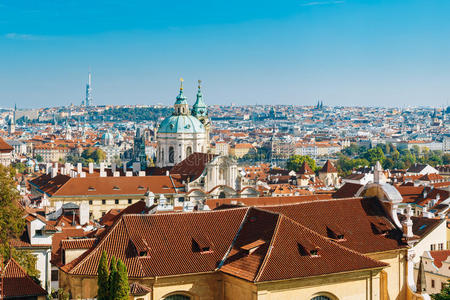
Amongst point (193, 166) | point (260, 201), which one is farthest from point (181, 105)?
point (260, 201)

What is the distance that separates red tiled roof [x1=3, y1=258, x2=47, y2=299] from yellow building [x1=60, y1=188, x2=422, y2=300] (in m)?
1.11

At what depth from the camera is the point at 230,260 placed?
1110 inches

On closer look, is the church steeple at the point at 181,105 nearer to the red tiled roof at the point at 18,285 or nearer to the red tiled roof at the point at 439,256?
the red tiled roof at the point at 439,256

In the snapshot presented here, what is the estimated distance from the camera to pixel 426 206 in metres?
67.2

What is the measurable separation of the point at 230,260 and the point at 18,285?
27.3ft

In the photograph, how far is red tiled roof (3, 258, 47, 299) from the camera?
28.5 metres

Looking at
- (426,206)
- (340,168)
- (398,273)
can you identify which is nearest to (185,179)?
(426,206)

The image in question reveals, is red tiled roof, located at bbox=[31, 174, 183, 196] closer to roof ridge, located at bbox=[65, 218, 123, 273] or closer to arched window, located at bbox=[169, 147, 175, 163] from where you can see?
arched window, located at bbox=[169, 147, 175, 163]

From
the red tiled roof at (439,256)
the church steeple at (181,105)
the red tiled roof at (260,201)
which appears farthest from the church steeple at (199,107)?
the red tiled roof at (439,256)

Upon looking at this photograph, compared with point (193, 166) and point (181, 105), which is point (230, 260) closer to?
point (193, 166)

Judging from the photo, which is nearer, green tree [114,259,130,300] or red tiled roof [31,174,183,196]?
green tree [114,259,130,300]

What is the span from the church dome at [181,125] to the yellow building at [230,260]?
70.2 m

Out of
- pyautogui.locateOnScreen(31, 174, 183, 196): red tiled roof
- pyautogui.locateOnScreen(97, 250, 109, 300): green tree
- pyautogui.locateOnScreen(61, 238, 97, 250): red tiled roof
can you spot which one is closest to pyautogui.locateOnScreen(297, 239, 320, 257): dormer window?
pyautogui.locateOnScreen(97, 250, 109, 300): green tree

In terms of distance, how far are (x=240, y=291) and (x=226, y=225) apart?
10.7 feet
